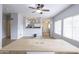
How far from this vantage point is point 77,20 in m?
2.35

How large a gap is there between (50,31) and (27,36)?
533mm

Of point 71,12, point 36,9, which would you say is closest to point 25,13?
point 36,9

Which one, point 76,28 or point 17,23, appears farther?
point 17,23

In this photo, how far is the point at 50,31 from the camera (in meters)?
2.30

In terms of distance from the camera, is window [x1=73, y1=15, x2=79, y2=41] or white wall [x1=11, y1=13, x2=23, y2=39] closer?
window [x1=73, y1=15, x2=79, y2=41]

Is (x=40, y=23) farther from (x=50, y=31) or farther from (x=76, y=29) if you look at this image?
(x=76, y=29)

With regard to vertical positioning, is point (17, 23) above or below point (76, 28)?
above

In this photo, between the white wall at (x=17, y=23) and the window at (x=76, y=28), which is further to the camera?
the white wall at (x=17, y=23)
